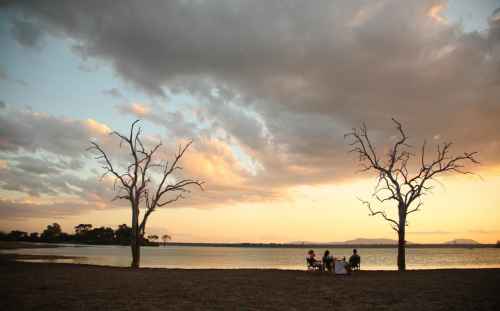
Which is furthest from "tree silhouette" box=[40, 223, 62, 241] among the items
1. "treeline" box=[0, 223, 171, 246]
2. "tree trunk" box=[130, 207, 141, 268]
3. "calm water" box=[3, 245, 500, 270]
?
"tree trunk" box=[130, 207, 141, 268]

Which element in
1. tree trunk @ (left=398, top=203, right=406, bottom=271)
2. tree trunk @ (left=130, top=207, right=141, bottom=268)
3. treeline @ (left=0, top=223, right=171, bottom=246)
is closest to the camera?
tree trunk @ (left=398, top=203, right=406, bottom=271)

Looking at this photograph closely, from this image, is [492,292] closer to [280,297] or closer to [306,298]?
[306,298]

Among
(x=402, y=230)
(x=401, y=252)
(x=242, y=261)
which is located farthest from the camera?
(x=242, y=261)

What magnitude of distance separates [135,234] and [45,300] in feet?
55.5

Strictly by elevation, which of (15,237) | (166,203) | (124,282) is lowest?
(15,237)

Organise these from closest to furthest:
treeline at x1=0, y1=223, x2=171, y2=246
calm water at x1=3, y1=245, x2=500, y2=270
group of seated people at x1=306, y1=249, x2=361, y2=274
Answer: group of seated people at x1=306, y1=249, x2=361, y2=274, calm water at x1=3, y1=245, x2=500, y2=270, treeline at x1=0, y1=223, x2=171, y2=246

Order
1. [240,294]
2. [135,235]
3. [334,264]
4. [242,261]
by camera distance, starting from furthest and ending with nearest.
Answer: [242,261] < [135,235] < [334,264] < [240,294]

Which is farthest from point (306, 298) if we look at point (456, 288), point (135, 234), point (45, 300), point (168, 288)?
point (135, 234)

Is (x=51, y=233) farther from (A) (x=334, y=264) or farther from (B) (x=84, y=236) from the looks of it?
(A) (x=334, y=264)

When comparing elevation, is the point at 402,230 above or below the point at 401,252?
above

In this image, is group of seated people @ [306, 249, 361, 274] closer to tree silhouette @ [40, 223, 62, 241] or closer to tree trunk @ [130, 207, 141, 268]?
tree trunk @ [130, 207, 141, 268]

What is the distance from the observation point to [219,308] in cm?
1169

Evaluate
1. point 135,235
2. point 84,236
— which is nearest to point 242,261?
point 135,235

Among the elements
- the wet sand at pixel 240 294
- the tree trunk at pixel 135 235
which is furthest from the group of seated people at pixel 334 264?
the tree trunk at pixel 135 235
